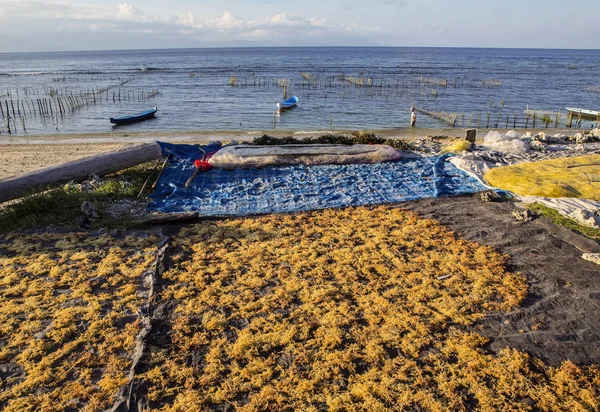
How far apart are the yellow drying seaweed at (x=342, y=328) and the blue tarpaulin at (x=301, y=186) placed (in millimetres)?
1307

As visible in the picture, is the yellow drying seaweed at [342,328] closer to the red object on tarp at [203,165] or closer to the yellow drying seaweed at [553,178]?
the yellow drying seaweed at [553,178]

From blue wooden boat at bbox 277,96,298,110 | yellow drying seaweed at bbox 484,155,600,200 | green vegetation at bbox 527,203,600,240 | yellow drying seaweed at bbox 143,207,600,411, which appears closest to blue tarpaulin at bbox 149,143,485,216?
yellow drying seaweed at bbox 484,155,600,200

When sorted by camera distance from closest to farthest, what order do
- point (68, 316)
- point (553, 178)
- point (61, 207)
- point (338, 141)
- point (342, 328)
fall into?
point (342, 328), point (68, 316), point (61, 207), point (553, 178), point (338, 141)

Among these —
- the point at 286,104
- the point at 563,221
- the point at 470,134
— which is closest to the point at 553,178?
the point at 563,221

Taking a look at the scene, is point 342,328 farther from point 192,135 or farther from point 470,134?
point 192,135

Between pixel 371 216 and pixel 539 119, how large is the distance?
64.5 feet

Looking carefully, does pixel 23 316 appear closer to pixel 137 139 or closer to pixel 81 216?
pixel 81 216

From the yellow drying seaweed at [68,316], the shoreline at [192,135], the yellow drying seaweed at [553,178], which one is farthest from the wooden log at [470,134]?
the yellow drying seaweed at [68,316]

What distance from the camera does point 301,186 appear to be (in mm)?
9531

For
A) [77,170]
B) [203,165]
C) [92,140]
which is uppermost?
[77,170]

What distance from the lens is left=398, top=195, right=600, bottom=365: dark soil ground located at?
14.6 ft

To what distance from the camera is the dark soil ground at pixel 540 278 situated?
14.6 feet

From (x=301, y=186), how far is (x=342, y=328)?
5137mm

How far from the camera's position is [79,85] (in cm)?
4338
